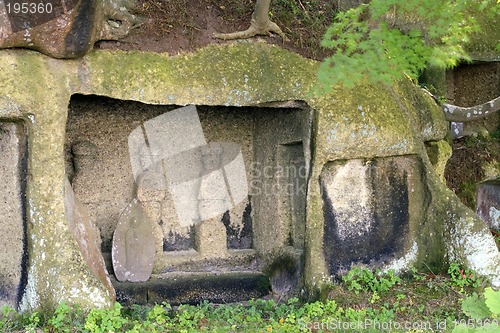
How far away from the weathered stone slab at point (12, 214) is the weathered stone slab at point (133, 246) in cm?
162

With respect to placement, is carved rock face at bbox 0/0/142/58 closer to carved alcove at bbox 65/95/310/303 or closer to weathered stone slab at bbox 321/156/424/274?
carved alcove at bbox 65/95/310/303

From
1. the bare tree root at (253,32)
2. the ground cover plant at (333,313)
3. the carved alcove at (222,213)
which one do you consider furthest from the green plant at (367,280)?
the bare tree root at (253,32)

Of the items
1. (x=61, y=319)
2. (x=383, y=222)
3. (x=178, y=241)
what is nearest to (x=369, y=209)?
(x=383, y=222)

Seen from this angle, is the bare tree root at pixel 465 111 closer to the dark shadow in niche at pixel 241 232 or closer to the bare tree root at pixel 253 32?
the bare tree root at pixel 253 32

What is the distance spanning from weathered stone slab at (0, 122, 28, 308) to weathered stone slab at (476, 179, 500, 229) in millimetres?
6202

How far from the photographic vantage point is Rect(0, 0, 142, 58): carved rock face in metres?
4.89

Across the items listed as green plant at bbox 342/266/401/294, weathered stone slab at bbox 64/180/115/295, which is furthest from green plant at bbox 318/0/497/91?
weathered stone slab at bbox 64/180/115/295

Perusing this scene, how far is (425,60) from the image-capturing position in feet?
19.0

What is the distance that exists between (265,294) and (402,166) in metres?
1.97

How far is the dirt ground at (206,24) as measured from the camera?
5.63 metres

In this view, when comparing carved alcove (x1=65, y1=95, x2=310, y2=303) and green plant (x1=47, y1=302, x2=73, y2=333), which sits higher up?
carved alcove (x1=65, y1=95, x2=310, y2=303)

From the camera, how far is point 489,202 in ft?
30.0

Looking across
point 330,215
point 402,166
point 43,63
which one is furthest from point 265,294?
point 43,63

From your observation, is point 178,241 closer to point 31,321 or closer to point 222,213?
point 222,213
